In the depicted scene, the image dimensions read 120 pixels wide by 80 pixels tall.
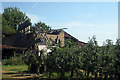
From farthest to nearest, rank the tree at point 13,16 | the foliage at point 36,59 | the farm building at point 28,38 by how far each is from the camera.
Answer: the tree at point 13,16
the farm building at point 28,38
the foliage at point 36,59

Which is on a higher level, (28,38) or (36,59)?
(28,38)

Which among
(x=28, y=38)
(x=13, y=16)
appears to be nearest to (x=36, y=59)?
(x=28, y=38)

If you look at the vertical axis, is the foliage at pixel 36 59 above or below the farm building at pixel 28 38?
below

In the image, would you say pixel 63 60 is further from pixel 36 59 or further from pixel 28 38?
pixel 28 38

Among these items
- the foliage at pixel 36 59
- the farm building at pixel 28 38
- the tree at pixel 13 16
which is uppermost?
the tree at pixel 13 16

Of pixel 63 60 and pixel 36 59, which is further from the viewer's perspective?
pixel 36 59

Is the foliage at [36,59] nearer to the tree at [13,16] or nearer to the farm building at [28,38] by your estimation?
the farm building at [28,38]

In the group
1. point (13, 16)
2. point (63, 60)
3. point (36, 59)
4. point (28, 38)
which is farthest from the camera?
point (13, 16)

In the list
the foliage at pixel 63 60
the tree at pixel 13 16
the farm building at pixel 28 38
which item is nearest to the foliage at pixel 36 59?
the foliage at pixel 63 60

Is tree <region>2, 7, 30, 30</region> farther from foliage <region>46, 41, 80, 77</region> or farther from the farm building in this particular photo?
foliage <region>46, 41, 80, 77</region>

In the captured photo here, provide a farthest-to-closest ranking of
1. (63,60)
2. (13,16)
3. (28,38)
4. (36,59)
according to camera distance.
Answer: (13,16), (28,38), (36,59), (63,60)

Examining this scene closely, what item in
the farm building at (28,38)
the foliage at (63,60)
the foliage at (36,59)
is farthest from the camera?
the farm building at (28,38)

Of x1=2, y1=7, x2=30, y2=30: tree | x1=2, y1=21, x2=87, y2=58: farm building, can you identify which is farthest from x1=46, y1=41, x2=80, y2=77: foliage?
x1=2, y1=7, x2=30, y2=30: tree

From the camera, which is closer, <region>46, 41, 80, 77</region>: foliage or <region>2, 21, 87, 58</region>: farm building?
<region>46, 41, 80, 77</region>: foliage
